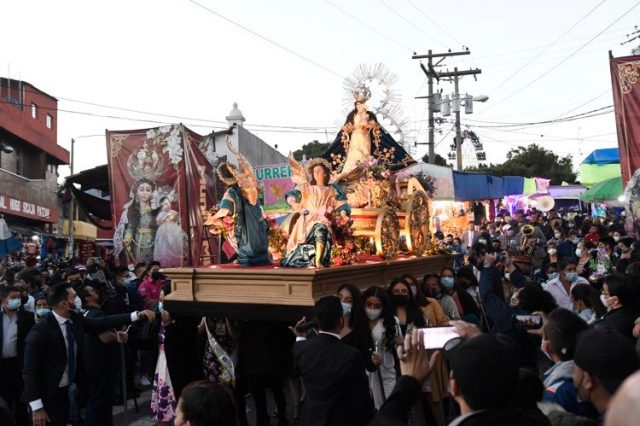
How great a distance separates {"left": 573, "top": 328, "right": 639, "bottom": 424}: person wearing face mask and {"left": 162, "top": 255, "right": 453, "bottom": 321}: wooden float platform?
328cm

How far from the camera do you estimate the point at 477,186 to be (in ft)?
68.5

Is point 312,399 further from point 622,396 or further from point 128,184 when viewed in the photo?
point 128,184

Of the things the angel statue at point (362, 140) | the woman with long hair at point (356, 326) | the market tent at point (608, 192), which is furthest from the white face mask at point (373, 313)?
the market tent at point (608, 192)

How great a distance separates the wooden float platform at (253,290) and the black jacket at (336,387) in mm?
1809

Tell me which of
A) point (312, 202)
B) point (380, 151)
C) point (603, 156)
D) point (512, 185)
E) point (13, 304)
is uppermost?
point (603, 156)

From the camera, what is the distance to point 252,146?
16.1 meters

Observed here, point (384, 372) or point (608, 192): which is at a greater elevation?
point (608, 192)

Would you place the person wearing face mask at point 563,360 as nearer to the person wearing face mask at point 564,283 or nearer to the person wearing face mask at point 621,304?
the person wearing face mask at point 621,304

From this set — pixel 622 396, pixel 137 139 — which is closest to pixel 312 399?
pixel 622 396

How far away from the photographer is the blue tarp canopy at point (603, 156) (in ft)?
70.5

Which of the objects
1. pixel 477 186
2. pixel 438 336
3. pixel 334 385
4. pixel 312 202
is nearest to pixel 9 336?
pixel 312 202

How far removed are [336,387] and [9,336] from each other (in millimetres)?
4225

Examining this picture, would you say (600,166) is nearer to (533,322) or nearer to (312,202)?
(312,202)

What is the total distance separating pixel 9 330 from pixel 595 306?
5793 millimetres
